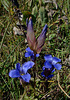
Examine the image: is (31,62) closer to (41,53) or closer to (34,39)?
(34,39)

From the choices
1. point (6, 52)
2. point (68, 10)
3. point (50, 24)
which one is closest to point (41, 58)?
point (6, 52)

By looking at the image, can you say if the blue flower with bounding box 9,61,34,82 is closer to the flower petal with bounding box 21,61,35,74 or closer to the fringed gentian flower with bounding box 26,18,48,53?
the flower petal with bounding box 21,61,35,74

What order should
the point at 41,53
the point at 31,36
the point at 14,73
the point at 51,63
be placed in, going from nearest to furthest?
the point at 31,36 → the point at 14,73 → the point at 51,63 → the point at 41,53

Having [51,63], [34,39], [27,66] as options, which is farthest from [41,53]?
[34,39]

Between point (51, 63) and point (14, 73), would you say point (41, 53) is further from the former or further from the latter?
point (14, 73)

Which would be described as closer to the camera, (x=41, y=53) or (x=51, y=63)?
(x=51, y=63)

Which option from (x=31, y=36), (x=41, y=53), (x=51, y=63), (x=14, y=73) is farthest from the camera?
(x=41, y=53)

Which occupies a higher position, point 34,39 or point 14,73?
point 34,39

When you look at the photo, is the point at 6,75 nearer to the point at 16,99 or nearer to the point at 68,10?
the point at 16,99

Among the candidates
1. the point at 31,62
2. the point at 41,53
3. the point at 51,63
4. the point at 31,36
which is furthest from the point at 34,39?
the point at 41,53

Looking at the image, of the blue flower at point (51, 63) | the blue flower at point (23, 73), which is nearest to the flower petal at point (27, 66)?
the blue flower at point (23, 73)

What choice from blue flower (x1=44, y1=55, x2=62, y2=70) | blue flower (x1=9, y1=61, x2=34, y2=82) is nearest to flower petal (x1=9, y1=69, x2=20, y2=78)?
blue flower (x1=9, y1=61, x2=34, y2=82)
